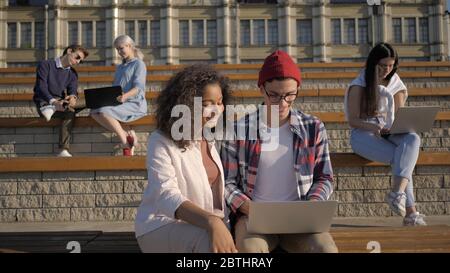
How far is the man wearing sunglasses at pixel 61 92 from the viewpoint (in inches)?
222

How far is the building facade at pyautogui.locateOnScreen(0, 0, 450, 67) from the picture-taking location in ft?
136

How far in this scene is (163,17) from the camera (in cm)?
4169

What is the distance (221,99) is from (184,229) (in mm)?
711

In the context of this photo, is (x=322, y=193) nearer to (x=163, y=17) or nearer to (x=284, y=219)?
(x=284, y=219)

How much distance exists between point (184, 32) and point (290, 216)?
4116cm

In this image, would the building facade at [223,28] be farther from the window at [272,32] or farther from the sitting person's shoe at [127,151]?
the sitting person's shoe at [127,151]

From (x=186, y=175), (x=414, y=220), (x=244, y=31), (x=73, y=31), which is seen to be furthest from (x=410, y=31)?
(x=186, y=175)

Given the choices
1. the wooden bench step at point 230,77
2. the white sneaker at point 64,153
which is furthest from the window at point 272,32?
the white sneaker at point 64,153

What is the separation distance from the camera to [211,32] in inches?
1661

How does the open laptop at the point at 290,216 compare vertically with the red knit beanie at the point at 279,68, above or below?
below

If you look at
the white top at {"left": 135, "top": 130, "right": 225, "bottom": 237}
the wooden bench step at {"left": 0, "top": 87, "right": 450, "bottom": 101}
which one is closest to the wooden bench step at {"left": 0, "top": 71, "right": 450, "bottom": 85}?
the wooden bench step at {"left": 0, "top": 87, "right": 450, "bottom": 101}

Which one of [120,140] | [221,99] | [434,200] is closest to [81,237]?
[221,99]

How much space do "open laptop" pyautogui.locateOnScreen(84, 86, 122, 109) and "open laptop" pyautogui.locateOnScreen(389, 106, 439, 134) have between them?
2881 millimetres

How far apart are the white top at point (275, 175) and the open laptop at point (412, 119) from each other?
6.03ft
